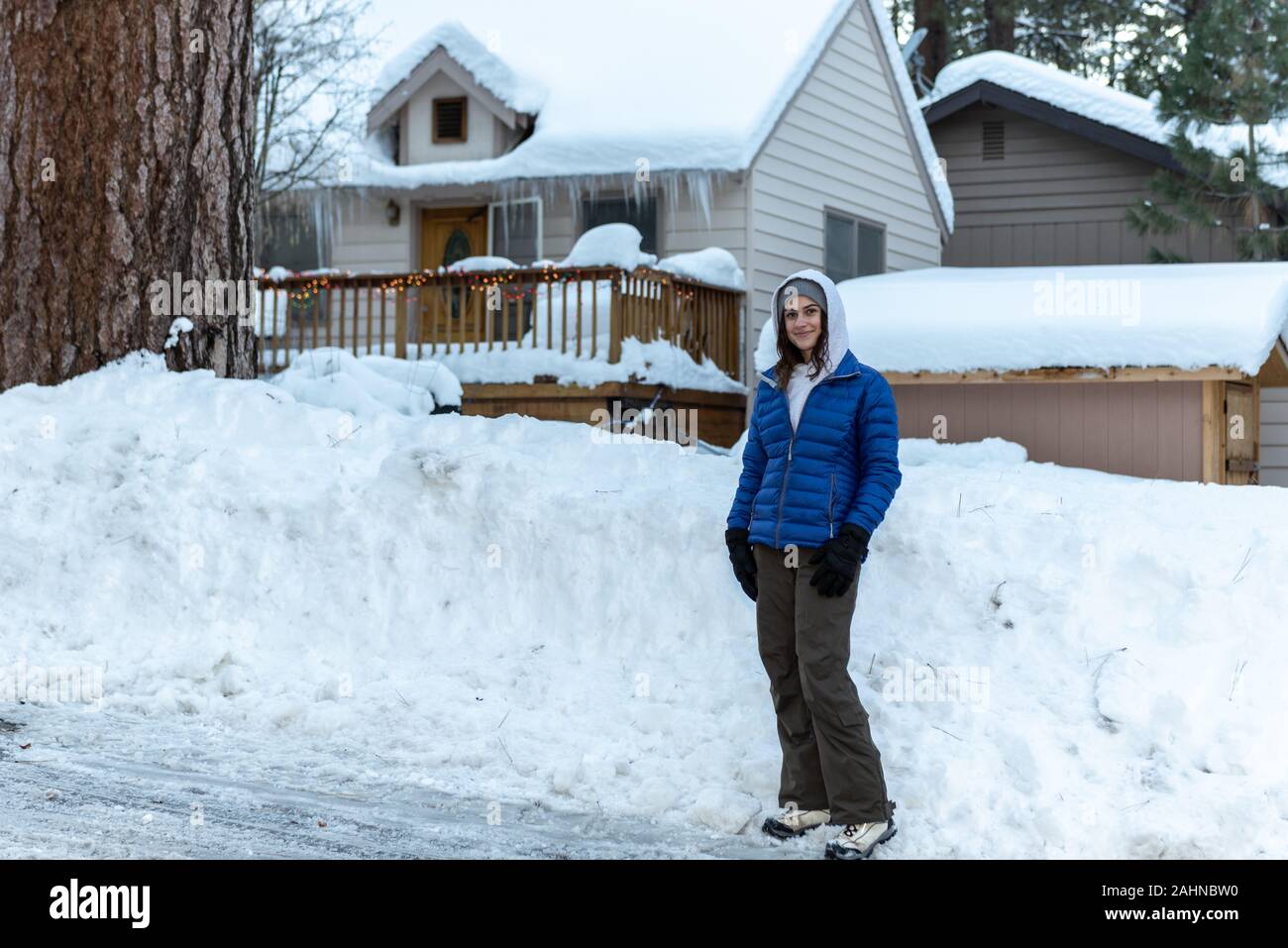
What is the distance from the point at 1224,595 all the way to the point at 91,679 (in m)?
5.30

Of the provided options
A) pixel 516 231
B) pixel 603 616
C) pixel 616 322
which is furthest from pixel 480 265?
pixel 603 616

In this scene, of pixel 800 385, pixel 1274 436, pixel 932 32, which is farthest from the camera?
pixel 932 32

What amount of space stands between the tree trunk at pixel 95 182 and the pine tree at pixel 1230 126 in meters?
12.5

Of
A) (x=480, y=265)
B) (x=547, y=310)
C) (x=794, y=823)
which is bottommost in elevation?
(x=794, y=823)

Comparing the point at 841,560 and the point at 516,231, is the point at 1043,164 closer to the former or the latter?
the point at 516,231

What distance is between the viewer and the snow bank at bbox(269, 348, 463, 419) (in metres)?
10.2

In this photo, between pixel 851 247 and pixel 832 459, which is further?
pixel 851 247

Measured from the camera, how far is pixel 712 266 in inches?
662

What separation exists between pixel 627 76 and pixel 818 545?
13.7 meters

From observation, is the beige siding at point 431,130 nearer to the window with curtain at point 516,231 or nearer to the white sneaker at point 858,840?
the window with curtain at point 516,231

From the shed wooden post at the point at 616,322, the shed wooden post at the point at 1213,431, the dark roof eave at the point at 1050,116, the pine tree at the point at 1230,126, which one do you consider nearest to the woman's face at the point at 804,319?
the shed wooden post at the point at 1213,431

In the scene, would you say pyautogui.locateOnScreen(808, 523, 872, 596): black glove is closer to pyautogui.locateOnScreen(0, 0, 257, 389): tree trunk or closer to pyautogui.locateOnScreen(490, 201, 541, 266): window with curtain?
pyautogui.locateOnScreen(0, 0, 257, 389): tree trunk
